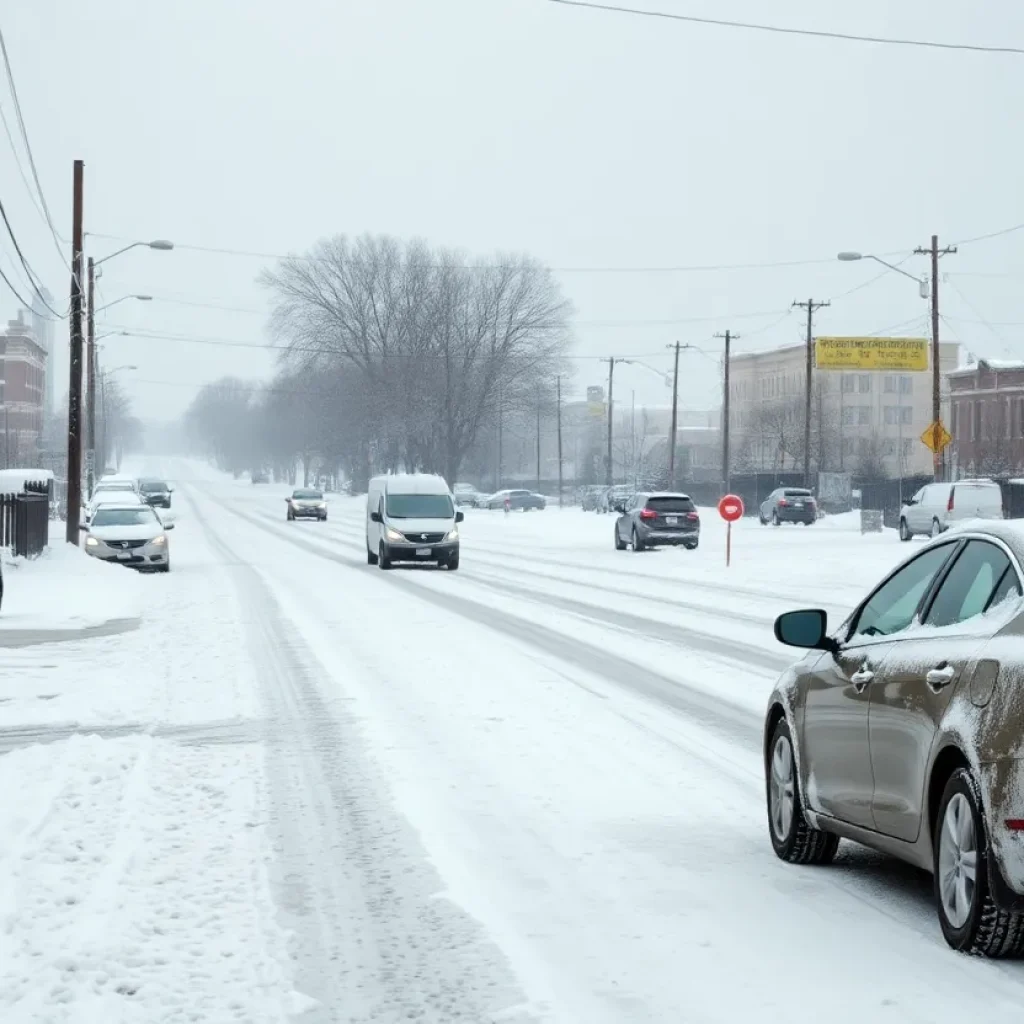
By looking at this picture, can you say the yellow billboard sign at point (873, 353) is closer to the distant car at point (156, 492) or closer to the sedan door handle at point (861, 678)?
the distant car at point (156, 492)

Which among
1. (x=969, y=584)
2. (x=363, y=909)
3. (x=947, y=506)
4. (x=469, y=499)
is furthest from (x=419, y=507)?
(x=469, y=499)

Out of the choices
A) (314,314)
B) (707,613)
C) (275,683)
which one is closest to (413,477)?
(707,613)

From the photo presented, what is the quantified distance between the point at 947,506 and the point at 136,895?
1816 inches

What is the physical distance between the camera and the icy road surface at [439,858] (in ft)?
19.3

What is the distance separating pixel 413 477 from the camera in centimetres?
3903

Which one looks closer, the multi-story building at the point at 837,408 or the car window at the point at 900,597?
the car window at the point at 900,597

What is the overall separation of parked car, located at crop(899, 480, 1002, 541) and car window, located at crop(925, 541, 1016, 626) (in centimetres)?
4274

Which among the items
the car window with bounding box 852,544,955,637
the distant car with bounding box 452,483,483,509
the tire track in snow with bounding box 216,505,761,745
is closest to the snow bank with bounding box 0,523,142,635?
the tire track in snow with bounding box 216,505,761,745

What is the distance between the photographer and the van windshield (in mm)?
37969

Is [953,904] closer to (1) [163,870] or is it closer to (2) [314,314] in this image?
(1) [163,870]

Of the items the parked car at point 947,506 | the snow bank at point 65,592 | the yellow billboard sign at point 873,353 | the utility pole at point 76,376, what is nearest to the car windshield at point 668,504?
the parked car at point 947,506

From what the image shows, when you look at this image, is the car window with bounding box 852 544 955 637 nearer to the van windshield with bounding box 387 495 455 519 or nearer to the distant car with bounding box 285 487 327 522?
the van windshield with bounding box 387 495 455 519

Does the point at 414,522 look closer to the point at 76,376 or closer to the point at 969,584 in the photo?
the point at 76,376

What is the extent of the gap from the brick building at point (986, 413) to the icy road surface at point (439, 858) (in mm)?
81658
